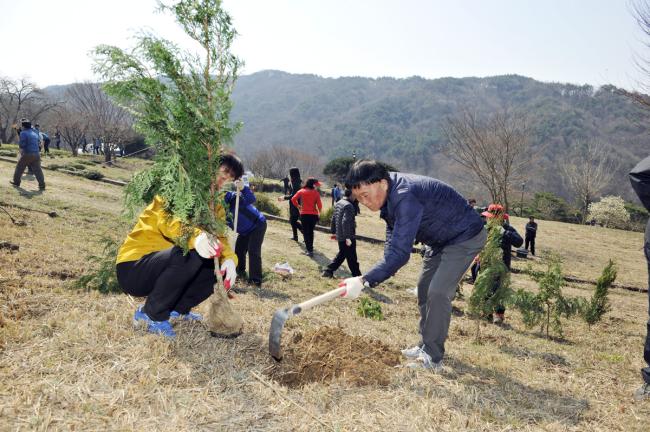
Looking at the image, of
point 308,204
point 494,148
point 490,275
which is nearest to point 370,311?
point 490,275

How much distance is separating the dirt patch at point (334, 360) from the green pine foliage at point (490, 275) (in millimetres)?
1732

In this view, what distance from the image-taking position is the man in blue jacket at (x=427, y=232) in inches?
147

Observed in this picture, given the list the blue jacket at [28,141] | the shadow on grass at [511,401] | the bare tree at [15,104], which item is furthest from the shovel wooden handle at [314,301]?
the bare tree at [15,104]

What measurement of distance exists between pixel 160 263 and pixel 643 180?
436 cm

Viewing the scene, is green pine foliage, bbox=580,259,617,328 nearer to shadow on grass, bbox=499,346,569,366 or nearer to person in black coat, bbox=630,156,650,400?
shadow on grass, bbox=499,346,569,366

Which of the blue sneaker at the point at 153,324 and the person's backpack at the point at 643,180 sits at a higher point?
the person's backpack at the point at 643,180

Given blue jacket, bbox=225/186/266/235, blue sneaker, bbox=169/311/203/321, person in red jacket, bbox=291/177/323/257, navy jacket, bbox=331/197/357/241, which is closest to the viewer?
blue sneaker, bbox=169/311/203/321

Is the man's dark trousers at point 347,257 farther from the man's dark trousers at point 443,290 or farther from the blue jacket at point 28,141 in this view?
the blue jacket at point 28,141

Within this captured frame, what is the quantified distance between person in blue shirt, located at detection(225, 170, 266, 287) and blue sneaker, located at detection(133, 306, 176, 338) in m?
2.94

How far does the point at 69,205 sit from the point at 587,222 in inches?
1372

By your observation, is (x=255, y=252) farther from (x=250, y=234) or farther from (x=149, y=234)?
(x=149, y=234)

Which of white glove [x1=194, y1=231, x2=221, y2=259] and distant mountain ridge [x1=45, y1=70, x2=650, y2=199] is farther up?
distant mountain ridge [x1=45, y1=70, x2=650, y2=199]

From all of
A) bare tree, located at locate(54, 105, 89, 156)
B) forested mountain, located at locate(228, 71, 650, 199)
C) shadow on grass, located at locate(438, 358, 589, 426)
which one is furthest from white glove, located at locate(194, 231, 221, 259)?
bare tree, located at locate(54, 105, 89, 156)

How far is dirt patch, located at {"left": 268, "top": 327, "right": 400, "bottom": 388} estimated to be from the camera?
3.62m
